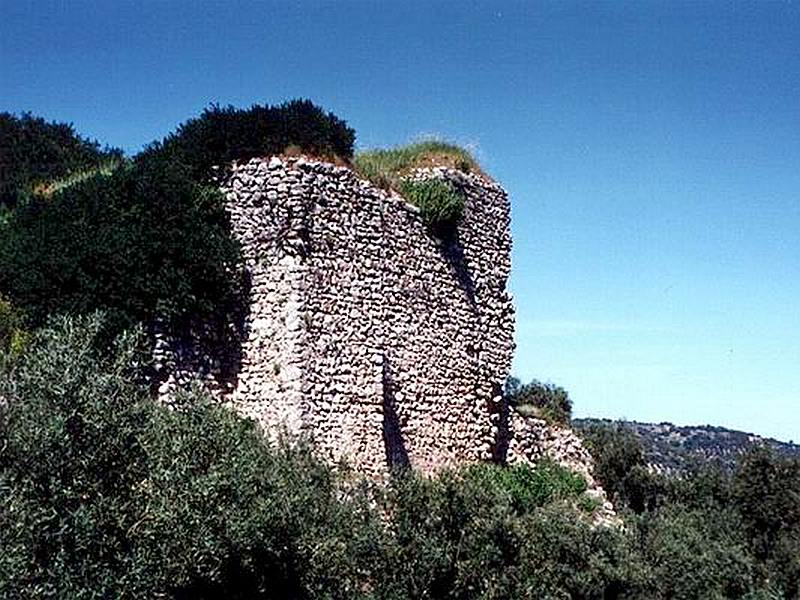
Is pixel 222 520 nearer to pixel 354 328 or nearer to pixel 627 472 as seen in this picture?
pixel 354 328

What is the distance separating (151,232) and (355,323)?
3675 mm

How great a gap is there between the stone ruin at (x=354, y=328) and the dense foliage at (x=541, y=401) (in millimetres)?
3308

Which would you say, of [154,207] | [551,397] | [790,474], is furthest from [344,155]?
[790,474]

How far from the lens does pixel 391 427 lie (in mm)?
17578

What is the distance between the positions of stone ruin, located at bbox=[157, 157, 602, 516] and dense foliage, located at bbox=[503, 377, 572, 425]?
3.31m

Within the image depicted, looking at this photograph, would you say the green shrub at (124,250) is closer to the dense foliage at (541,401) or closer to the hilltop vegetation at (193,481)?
the hilltop vegetation at (193,481)

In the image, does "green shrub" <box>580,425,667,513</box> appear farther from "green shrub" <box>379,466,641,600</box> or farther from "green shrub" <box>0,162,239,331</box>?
"green shrub" <box>0,162,239,331</box>

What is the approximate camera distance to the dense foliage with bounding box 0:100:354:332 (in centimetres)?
1466

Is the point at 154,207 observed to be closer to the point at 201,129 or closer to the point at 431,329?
the point at 201,129

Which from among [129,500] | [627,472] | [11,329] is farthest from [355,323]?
[627,472]

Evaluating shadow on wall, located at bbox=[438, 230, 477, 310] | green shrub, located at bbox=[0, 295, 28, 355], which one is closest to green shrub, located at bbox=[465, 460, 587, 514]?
shadow on wall, located at bbox=[438, 230, 477, 310]

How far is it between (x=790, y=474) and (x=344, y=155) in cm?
1578

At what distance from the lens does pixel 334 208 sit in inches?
664

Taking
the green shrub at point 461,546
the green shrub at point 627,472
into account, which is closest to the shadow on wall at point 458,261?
the green shrub at point 461,546
